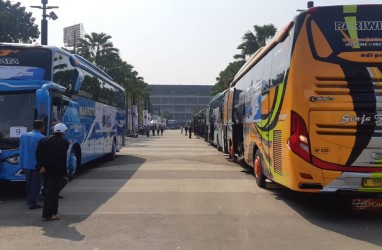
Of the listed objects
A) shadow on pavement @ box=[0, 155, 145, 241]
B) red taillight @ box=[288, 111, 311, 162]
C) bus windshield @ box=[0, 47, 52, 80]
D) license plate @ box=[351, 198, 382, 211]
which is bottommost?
shadow on pavement @ box=[0, 155, 145, 241]

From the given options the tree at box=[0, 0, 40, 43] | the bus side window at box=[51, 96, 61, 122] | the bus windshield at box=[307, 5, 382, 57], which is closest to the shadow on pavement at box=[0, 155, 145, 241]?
the bus side window at box=[51, 96, 61, 122]

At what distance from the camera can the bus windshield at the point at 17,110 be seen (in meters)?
10.2

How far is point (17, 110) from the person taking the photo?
1032 centimetres

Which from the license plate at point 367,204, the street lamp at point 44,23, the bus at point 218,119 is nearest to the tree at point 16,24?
the street lamp at point 44,23

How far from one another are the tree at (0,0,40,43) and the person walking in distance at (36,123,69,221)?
29.0 metres

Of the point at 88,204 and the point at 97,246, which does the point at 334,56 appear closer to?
the point at 97,246

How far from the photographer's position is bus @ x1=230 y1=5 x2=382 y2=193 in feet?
25.0

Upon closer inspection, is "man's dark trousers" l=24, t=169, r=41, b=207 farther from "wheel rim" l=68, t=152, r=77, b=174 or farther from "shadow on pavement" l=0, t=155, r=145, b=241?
"wheel rim" l=68, t=152, r=77, b=174

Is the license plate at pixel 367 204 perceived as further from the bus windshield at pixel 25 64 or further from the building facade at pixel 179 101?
the building facade at pixel 179 101

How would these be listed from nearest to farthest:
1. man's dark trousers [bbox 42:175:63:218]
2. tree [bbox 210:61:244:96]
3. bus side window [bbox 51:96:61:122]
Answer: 1. man's dark trousers [bbox 42:175:63:218]
2. bus side window [bbox 51:96:61:122]
3. tree [bbox 210:61:244:96]

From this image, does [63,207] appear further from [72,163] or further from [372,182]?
[372,182]

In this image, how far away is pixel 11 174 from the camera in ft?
32.4

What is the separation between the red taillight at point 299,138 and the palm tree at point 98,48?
37868 mm

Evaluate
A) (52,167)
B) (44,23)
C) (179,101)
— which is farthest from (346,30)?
(179,101)
